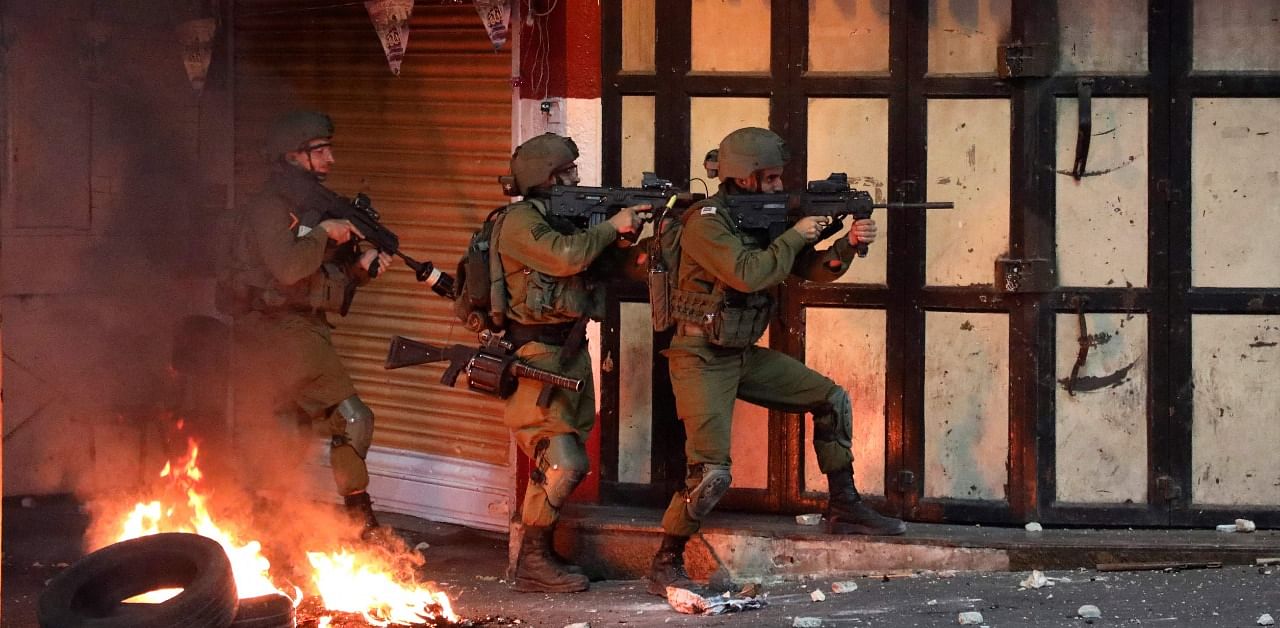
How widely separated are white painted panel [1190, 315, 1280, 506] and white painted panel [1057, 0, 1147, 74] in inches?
50.2

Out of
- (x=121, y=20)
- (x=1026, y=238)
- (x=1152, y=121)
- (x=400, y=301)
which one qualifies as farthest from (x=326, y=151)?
(x=1152, y=121)

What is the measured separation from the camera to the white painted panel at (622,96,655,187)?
8250 millimetres

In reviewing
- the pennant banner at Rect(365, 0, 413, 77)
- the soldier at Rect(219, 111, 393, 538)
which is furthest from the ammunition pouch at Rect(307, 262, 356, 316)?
the pennant banner at Rect(365, 0, 413, 77)

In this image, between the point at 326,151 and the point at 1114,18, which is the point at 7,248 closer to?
the point at 326,151

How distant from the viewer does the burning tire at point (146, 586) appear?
21.0 feet

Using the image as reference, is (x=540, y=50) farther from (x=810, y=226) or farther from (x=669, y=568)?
(x=669, y=568)

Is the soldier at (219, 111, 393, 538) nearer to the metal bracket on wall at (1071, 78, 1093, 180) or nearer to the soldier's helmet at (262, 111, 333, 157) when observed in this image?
the soldier's helmet at (262, 111, 333, 157)

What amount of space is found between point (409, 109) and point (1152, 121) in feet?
13.2

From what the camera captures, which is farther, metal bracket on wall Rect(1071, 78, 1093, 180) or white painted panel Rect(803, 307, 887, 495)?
white painted panel Rect(803, 307, 887, 495)

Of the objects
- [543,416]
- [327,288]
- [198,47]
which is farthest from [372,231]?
[198,47]

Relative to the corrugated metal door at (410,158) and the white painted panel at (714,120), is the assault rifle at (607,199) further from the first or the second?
the corrugated metal door at (410,158)

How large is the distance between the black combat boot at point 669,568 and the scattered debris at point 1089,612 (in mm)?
1723

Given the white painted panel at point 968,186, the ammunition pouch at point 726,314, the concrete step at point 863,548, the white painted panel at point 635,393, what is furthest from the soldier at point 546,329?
the white painted panel at point 968,186

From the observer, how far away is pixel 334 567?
26.1 feet
